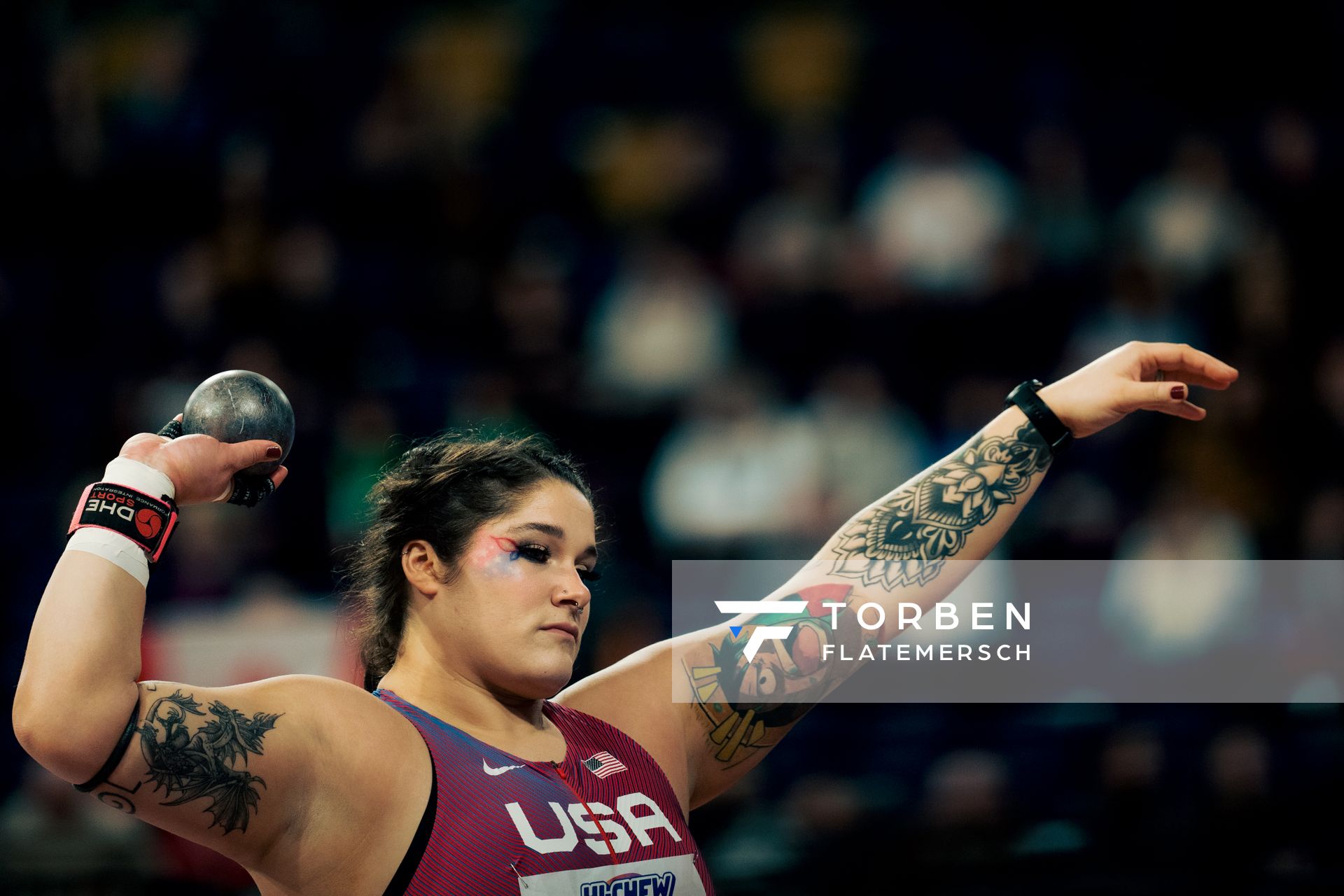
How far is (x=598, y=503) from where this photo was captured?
6.29 meters

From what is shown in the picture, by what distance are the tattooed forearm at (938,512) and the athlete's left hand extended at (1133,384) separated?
10cm

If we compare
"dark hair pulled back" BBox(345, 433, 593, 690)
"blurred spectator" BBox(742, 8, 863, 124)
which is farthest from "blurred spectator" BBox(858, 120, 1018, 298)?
"dark hair pulled back" BBox(345, 433, 593, 690)

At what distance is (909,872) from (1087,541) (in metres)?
1.90

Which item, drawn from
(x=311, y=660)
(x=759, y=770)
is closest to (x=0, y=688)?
(x=311, y=660)

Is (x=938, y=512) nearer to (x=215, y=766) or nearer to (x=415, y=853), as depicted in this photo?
(x=415, y=853)

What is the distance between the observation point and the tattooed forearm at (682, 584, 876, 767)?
322 cm

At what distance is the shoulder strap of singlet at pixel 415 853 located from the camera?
8.25 feet

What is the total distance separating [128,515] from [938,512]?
1.78 meters

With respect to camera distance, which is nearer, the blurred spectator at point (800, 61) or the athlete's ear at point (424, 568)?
the athlete's ear at point (424, 568)

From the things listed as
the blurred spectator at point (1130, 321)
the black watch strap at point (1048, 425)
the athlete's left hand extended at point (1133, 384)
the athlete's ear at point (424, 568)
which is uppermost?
the blurred spectator at point (1130, 321)

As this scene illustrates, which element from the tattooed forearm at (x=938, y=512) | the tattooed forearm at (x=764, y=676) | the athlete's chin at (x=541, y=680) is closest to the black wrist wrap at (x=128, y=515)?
the athlete's chin at (x=541, y=680)

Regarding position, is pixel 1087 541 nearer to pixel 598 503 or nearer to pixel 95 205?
pixel 598 503

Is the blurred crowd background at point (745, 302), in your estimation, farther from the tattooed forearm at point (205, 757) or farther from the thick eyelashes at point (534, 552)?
the tattooed forearm at point (205, 757)

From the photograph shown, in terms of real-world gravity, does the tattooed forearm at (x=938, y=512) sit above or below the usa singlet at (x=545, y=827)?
above
